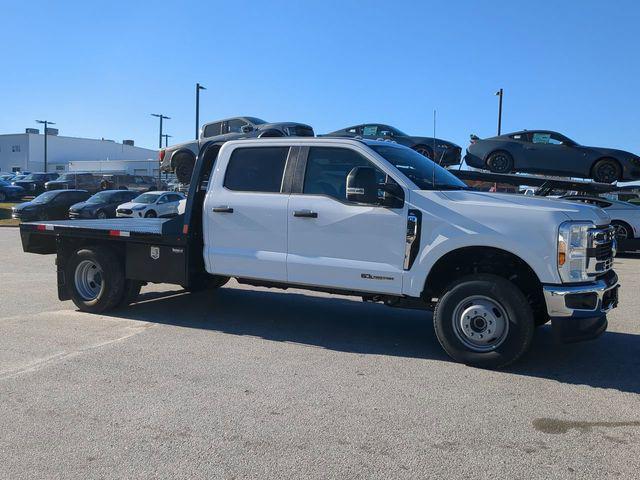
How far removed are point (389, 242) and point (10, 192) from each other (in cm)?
3990

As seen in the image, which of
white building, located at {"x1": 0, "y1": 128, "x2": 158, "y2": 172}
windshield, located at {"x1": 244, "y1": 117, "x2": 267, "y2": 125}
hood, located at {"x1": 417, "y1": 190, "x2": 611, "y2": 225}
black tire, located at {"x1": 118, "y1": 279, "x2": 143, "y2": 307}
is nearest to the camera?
hood, located at {"x1": 417, "y1": 190, "x2": 611, "y2": 225}

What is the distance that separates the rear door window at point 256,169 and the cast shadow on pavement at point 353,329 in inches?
64.4

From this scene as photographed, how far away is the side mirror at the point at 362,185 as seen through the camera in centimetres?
532

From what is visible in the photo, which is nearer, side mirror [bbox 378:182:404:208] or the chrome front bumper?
the chrome front bumper

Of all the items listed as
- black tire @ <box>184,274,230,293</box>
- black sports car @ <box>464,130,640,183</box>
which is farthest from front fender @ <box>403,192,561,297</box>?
black sports car @ <box>464,130,640,183</box>

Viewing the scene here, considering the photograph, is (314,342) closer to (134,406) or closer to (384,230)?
(384,230)

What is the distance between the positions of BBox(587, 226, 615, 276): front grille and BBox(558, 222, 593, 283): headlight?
0.06m

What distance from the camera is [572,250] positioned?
4867 millimetres

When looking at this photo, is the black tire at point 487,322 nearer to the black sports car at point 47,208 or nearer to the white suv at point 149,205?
the white suv at point 149,205

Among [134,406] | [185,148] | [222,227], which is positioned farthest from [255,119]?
[134,406]

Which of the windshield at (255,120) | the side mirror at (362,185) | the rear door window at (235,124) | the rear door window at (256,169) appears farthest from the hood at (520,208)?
the rear door window at (235,124)

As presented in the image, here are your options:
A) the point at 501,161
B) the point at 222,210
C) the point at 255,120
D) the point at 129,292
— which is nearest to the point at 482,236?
the point at 222,210

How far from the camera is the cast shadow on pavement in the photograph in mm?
5371

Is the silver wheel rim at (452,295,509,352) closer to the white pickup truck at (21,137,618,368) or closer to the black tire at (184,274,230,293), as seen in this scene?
the white pickup truck at (21,137,618,368)
